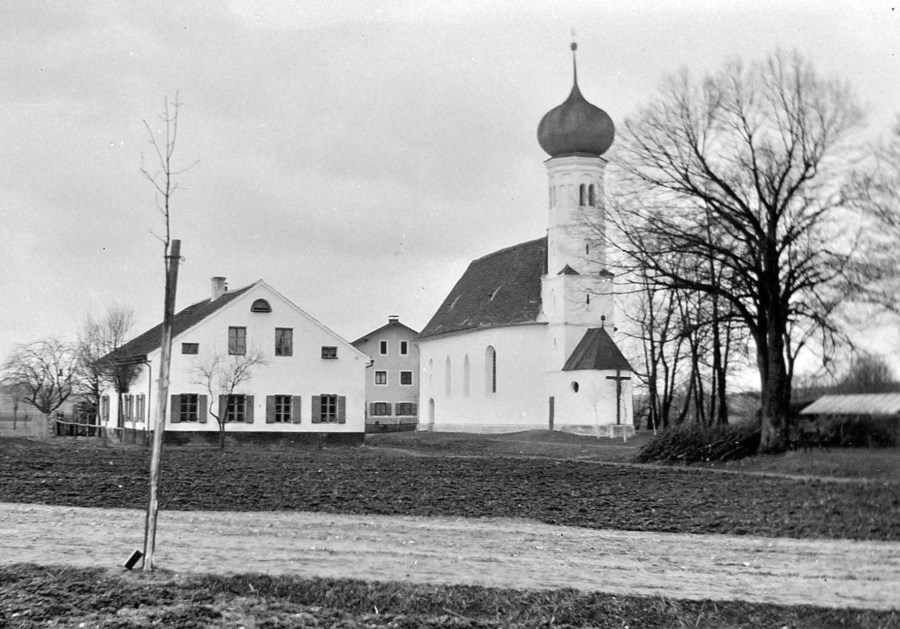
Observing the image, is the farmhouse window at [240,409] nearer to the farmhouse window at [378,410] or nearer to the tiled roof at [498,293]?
the tiled roof at [498,293]

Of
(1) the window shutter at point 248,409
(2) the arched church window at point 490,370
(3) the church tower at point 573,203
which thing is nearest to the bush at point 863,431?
(1) the window shutter at point 248,409

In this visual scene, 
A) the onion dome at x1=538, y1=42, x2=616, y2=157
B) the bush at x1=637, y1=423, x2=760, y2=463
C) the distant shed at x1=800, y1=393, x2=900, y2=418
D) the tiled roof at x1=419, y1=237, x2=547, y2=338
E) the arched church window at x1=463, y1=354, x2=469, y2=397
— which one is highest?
the onion dome at x1=538, y1=42, x2=616, y2=157

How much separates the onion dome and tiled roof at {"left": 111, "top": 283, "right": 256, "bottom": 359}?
749 inches

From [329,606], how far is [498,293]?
5525 cm

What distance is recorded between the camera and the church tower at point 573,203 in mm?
57406

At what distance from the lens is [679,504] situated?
62.2ft

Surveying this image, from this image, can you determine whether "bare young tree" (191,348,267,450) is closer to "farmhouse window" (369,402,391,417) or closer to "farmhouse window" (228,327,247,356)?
"farmhouse window" (228,327,247,356)

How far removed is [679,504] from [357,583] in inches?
372

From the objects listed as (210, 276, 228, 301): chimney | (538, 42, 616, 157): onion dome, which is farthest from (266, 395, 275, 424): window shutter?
(538, 42, 616, 157): onion dome

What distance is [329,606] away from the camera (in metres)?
10.1

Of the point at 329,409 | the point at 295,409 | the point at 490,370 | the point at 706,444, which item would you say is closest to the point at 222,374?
the point at 295,409

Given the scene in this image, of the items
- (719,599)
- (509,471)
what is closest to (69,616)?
(719,599)

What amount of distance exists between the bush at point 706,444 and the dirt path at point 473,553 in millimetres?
16479

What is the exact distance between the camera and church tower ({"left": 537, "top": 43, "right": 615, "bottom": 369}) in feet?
188
